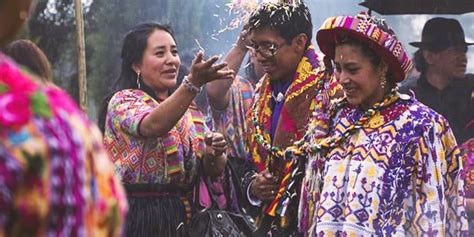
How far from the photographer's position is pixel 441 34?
23.4 feet

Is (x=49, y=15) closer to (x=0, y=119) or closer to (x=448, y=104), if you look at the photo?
(x=448, y=104)

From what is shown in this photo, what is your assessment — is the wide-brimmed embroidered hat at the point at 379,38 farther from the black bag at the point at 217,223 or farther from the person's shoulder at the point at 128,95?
the black bag at the point at 217,223

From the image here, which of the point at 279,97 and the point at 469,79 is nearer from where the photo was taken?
the point at 279,97

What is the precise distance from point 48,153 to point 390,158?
2852 mm

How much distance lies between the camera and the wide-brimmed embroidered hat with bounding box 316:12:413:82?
4.51m

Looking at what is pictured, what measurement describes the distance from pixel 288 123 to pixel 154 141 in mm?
686

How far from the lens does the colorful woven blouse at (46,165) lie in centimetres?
167

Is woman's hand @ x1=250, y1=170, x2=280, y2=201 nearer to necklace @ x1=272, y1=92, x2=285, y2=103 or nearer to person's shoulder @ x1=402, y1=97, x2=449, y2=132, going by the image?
necklace @ x1=272, y1=92, x2=285, y2=103

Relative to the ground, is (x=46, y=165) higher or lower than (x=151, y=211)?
higher

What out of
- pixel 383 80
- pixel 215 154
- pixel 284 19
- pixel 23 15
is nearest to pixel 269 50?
pixel 284 19

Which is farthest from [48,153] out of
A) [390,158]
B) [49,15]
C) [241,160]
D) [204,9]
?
[49,15]

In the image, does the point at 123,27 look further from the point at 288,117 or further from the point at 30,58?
the point at 288,117

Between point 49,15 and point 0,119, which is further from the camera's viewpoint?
point 49,15

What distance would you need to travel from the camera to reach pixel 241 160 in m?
6.57
